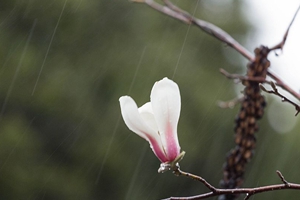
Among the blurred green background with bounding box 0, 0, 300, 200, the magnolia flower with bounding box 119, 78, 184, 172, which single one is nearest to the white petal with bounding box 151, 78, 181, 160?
the magnolia flower with bounding box 119, 78, 184, 172

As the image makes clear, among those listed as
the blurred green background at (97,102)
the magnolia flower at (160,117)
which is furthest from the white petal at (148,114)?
the blurred green background at (97,102)

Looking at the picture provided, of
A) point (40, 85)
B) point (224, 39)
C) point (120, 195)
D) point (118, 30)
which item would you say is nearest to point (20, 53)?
point (40, 85)

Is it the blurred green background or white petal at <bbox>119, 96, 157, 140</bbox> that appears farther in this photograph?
the blurred green background

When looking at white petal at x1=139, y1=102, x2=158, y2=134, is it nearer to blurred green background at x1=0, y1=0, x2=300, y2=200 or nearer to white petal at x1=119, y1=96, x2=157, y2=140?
white petal at x1=119, y1=96, x2=157, y2=140

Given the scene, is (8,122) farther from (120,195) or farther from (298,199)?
(298,199)

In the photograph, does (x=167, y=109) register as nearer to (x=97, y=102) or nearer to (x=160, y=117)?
(x=160, y=117)

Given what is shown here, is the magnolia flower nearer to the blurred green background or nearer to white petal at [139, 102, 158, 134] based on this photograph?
white petal at [139, 102, 158, 134]

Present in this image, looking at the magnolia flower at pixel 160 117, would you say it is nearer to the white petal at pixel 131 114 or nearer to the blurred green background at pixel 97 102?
the white petal at pixel 131 114
